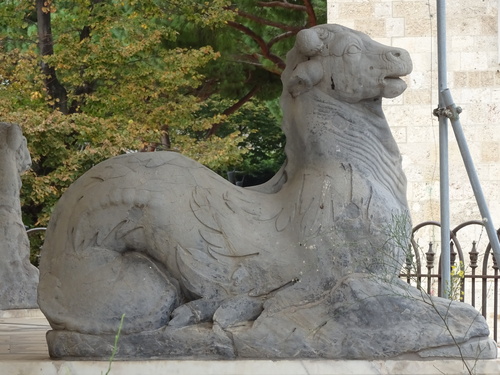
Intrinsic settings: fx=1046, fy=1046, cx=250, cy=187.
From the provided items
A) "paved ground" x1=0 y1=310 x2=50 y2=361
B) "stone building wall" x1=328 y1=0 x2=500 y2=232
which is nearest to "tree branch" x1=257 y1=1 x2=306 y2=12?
"stone building wall" x1=328 y1=0 x2=500 y2=232

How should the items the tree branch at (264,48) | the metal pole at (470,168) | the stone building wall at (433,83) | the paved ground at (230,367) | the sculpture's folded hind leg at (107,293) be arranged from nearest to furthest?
1. the paved ground at (230,367)
2. the sculpture's folded hind leg at (107,293)
3. the metal pole at (470,168)
4. the stone building wall at (433,83)
5. the tree branch at (264,48)

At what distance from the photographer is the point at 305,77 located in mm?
4453

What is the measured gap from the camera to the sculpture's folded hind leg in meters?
4.18

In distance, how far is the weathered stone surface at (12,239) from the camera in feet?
27.4

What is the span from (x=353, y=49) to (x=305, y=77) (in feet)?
0.77

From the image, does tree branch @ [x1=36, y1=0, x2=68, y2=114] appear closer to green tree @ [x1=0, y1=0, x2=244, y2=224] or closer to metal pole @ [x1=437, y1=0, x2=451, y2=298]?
green tree @ [x1=0, y1=0, x2=244, y2=224]

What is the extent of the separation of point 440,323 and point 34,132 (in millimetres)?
10937

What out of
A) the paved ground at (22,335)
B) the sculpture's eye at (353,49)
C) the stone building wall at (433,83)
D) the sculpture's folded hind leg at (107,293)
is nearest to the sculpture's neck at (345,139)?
the sculpture's eye at (353,49)

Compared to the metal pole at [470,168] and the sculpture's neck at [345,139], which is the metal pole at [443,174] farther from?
the sculpture's neck at [345,139]

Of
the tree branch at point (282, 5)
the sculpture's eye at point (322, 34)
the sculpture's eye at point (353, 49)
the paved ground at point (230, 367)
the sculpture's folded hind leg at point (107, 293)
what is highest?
the sculpture's eye at point (322, 34)

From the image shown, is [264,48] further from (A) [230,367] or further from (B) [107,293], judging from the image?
(A) [230,367]

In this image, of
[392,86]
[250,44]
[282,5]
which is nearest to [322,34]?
[392,86]

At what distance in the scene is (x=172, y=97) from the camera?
16000 millimetres

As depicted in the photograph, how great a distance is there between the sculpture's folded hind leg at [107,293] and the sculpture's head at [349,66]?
1.06m
